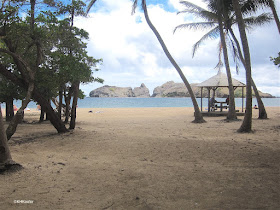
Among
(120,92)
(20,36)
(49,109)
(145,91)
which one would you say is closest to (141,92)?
(145,91)

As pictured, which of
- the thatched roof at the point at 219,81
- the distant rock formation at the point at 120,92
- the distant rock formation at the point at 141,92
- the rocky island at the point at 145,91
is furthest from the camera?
the distant rock formation at the point at 141,92

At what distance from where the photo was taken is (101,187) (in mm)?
3764

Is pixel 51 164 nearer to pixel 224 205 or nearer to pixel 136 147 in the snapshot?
pixel 136 147

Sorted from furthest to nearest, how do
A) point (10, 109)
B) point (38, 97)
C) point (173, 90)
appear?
point (173, 90) → point (10, 109) → point (38, 97)

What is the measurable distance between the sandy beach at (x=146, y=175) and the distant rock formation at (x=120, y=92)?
463 ft

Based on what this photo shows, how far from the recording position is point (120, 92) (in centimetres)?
15900

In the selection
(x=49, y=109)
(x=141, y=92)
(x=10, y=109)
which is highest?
Result: (x=141, y=92)

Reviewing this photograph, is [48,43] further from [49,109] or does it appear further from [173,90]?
[173,90]

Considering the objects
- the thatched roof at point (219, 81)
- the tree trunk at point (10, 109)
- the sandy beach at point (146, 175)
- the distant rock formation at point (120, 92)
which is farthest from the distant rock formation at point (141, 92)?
the sandy beach at point (146, 175)

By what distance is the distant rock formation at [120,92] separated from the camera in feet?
481

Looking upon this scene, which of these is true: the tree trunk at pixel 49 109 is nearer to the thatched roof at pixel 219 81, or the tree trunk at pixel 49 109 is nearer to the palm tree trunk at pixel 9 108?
the palm tree trunk at pixel 9 108

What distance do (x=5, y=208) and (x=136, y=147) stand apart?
12.4 feet

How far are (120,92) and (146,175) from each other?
15555cm

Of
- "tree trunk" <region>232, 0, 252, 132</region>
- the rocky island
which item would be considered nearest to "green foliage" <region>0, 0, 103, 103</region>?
"tree trunk" <region>232, 0, 252, 132</region>
